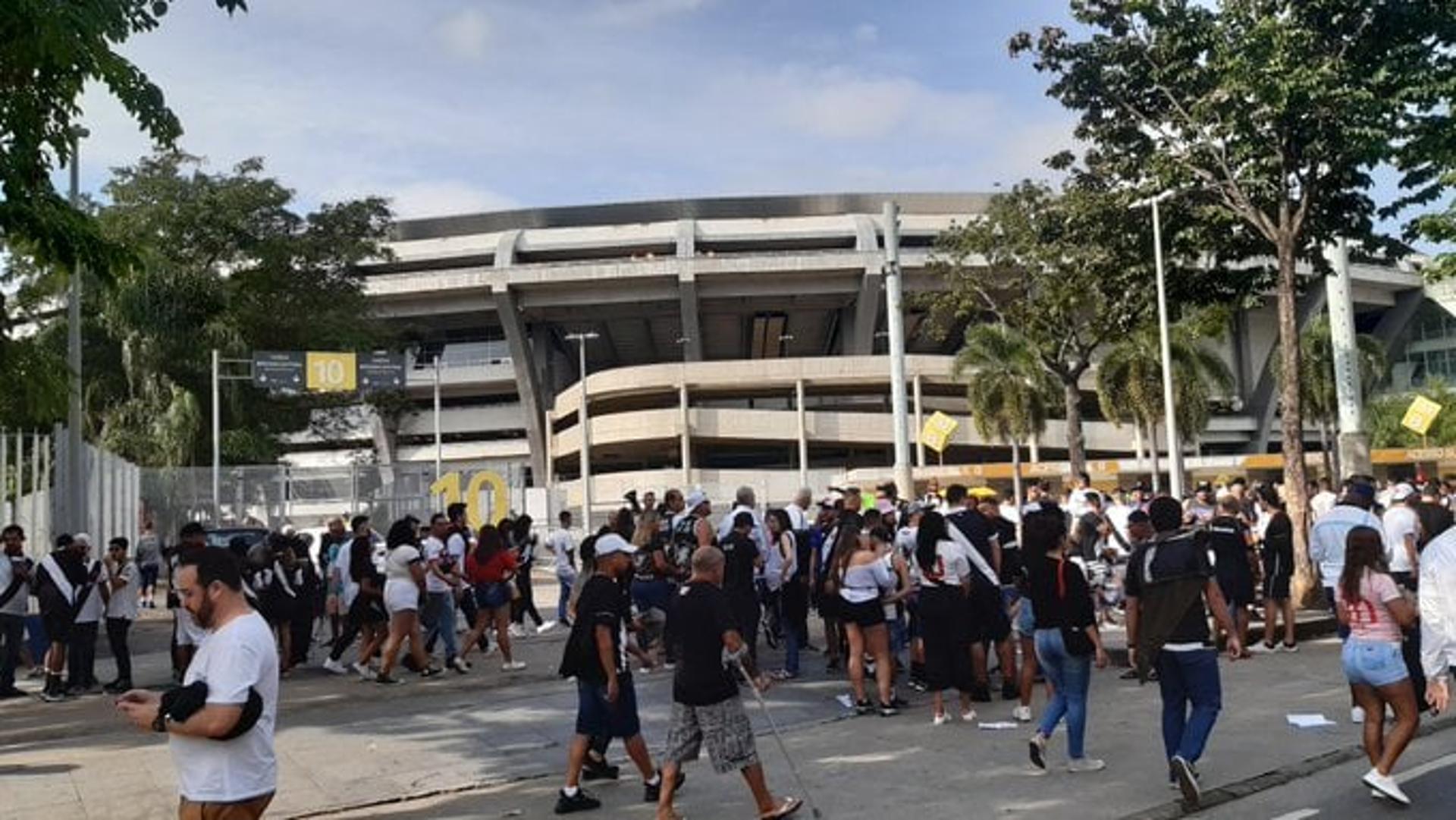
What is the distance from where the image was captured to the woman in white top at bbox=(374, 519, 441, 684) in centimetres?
1162

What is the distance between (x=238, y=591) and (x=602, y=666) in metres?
3.08

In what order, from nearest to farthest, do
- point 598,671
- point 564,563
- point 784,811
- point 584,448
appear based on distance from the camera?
point 784,811, point 598,671, point 564,563, point 584,448

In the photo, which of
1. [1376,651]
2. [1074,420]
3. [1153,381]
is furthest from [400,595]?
[1153,381]

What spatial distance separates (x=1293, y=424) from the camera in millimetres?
15578

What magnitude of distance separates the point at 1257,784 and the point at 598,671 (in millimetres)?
4016

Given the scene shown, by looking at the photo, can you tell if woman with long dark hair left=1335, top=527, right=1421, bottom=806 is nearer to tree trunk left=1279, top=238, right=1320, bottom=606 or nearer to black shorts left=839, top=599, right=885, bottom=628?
black shorts left=839, top=599, right=885, bottom=628

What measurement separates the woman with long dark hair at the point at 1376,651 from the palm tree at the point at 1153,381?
3090 cm

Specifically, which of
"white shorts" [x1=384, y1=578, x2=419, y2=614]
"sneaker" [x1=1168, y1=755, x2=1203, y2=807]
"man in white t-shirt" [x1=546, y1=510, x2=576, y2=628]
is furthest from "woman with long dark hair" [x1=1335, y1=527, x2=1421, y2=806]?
"man in white t-shirt" [x1=546, y1=510, x2=576, y2=628]

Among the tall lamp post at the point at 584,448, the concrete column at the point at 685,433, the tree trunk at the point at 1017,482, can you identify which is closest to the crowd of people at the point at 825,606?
the tree trunk at the point at 1017,482

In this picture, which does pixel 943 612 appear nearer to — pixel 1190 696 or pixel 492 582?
pixel 1190 696

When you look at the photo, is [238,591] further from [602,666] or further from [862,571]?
[862,571]

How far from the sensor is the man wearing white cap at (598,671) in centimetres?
708

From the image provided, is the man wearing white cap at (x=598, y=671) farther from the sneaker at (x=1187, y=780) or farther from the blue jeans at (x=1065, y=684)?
the sneaker at (x=1187, y=780)

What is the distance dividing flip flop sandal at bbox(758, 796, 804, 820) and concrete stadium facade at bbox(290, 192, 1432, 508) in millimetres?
44594
